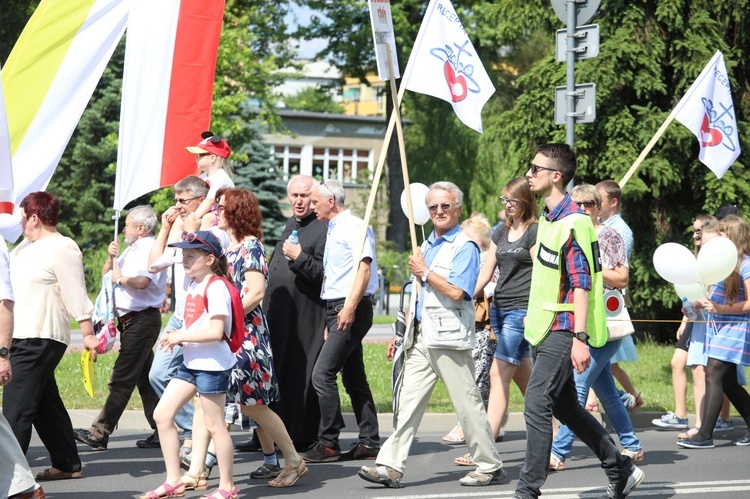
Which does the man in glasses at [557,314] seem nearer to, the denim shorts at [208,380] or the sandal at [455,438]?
the denim shorts at [208,380]

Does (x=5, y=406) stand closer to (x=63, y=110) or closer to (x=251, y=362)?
(x=251, y=362)

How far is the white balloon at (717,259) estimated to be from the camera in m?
8.90

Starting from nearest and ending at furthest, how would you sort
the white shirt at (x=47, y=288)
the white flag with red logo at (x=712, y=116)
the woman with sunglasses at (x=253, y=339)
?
the white shirt at (x=47, y=288) → the woman with sunglasses at (x=253, y=339) → the white flag with red logo at (x=712, y=116)

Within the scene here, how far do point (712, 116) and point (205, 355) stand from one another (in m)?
7.27

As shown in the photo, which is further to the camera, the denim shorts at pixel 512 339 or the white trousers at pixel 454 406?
the denim shorts at pixel 512 339

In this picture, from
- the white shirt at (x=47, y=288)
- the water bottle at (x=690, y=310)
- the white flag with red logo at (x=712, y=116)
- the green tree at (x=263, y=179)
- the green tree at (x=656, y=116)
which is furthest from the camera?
the green tree at (x=263, y=179)

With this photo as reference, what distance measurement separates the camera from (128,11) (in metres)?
8.91

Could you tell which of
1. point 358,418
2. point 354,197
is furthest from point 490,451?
point 354,197

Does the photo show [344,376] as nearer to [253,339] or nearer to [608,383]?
[253,339]

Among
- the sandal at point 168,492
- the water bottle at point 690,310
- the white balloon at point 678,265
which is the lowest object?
the sandal at point 168,492

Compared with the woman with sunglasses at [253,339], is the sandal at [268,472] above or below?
below

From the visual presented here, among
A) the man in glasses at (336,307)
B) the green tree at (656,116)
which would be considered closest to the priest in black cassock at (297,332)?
the man in glasses at (336,307)

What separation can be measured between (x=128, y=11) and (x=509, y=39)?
11571 millimetres

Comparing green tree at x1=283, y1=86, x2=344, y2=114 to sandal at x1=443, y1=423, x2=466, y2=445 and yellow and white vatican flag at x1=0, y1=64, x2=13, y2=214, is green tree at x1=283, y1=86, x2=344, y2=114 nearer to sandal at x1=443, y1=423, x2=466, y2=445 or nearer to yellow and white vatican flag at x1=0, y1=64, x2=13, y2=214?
sandal at x1=443, y1=423, x2=466, y2=445
